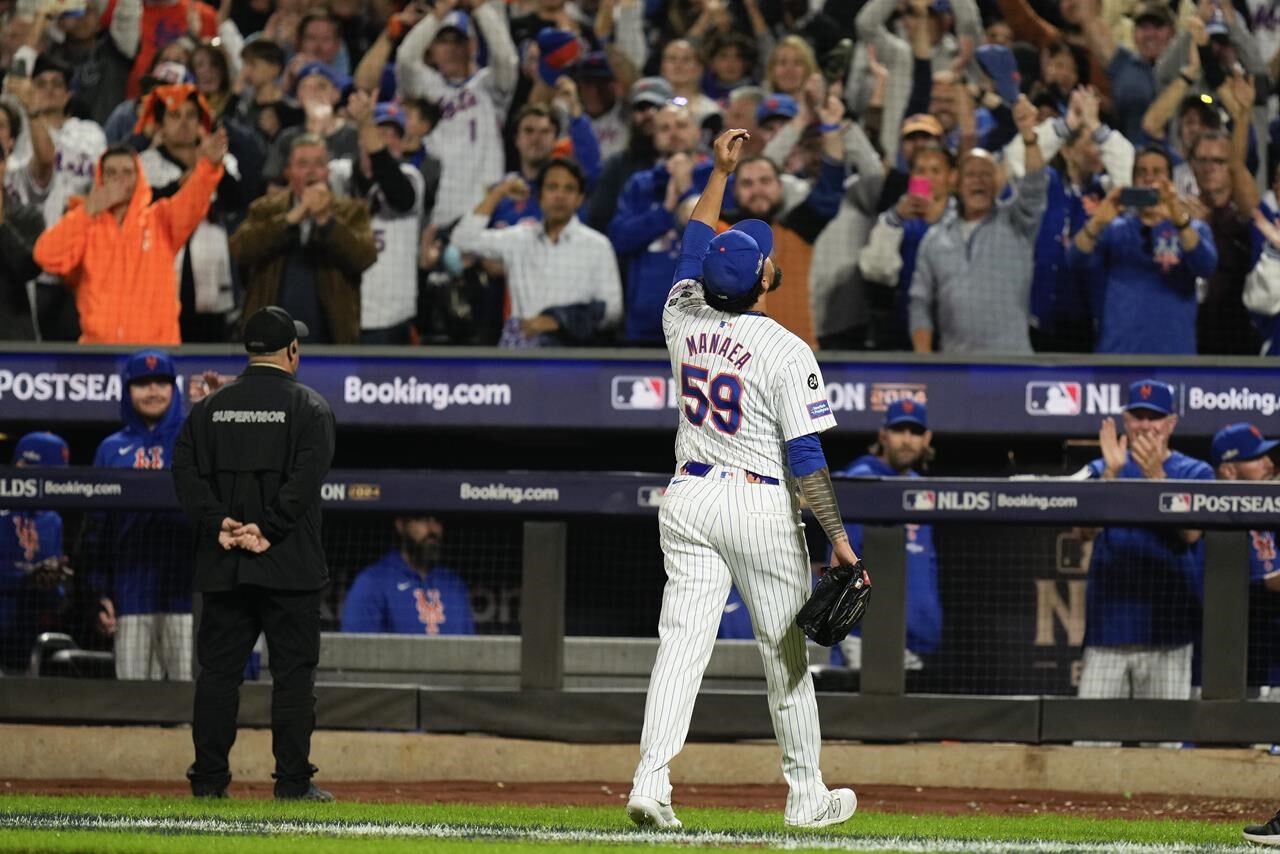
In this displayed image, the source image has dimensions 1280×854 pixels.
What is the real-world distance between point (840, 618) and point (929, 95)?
584cm

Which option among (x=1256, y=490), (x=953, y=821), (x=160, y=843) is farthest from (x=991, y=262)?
(x=160, y=843)

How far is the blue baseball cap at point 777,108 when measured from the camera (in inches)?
387

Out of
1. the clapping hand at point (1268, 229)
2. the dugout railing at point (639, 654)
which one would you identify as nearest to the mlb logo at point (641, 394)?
the dugout railing at point (639, 654)

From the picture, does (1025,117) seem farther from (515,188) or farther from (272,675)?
(272,675)

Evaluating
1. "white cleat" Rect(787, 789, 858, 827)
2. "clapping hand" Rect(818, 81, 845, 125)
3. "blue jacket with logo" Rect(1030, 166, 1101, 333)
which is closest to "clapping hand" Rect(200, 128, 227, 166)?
"clapping hand" Rect(818, 81, 845, 125)

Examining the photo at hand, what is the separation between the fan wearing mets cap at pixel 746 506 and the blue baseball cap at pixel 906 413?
305 centimetres

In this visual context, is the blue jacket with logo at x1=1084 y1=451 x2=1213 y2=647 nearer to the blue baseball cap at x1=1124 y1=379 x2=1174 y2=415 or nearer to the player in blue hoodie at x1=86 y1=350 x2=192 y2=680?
the blue baseball cap at x1=1124 y1=379 x2=1174 y2=415

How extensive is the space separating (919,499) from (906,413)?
741 mm

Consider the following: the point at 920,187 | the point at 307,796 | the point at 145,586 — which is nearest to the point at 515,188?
the point at 920,187

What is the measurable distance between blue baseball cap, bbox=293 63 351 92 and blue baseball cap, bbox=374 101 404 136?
52cm

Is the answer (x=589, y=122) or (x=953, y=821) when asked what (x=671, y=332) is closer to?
(x=953, y=821)

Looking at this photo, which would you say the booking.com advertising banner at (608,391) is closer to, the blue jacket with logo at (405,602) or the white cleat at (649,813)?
the blue jacket with logo at (405,602)

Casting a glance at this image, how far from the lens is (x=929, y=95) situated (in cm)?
1027

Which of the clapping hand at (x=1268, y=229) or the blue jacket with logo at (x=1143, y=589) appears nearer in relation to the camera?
the blue jacket with logo at (x=1143, y=589)
